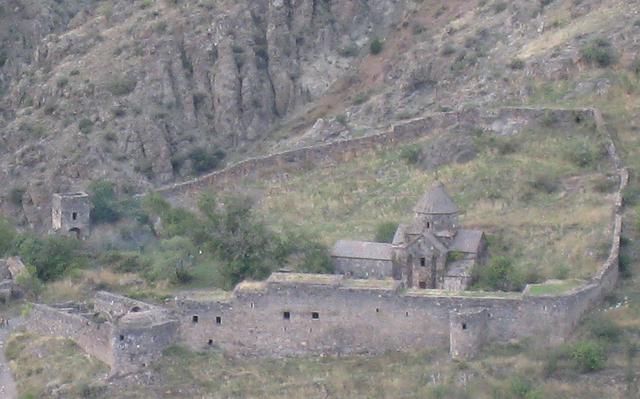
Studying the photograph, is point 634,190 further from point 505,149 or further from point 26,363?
point 26,363

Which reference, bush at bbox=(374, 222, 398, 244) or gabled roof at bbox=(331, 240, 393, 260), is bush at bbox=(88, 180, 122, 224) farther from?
gabled roof at bbox=(331, 240, 393, 260)

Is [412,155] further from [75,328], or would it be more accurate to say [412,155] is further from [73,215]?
[75,328]

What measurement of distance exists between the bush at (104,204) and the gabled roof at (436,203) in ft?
47.9

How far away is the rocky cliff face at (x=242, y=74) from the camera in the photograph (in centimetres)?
6919

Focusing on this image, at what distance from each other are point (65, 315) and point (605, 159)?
62.5ft

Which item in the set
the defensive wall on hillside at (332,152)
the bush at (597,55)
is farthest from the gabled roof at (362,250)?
the bush at (597,55)

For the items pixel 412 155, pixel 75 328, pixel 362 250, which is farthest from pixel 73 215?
pixel 362 250

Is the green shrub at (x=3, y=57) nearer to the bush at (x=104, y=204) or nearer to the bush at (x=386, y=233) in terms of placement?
the bush at (x=104, y=204)

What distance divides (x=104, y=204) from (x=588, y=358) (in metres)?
24.4

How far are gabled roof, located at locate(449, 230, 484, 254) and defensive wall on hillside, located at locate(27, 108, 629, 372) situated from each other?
4232 millimetres

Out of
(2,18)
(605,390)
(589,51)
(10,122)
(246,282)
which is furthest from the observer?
(2,18)

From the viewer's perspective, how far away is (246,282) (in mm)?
49500

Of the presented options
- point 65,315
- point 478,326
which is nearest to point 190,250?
point 65,315

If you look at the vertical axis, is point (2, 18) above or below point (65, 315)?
above
